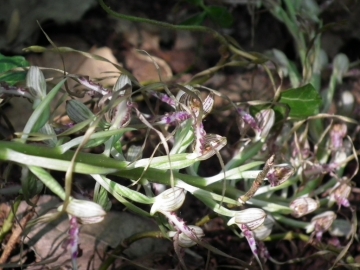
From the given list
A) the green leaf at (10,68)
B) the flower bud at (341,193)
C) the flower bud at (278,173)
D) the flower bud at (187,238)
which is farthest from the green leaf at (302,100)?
the green leaf at (10,68)

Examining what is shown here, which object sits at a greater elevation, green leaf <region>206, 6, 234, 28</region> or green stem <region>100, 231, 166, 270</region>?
green leaf <region>206, 6, 234, 28</region>

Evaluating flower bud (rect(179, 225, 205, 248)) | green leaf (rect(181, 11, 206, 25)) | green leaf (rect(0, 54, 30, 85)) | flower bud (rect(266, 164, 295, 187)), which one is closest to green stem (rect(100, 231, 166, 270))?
flower bud (rect(179, 225, 205, 248))

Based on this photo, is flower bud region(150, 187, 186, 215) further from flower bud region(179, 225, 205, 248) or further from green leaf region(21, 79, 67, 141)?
green leaf region(21, 79, 67, 141)

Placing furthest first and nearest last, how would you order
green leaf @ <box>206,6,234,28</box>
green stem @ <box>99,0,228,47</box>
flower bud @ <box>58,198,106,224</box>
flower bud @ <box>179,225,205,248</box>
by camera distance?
green leaf @ <box>206,6,234,28</box> → green stem @ <box>99,0,228,47</box> → flower bud @ <box>179,225,205,248</box> → flower bud @ <box>58,198,106,224</box>

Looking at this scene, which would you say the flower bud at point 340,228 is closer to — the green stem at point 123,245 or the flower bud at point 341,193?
the flower bud at point 341,193

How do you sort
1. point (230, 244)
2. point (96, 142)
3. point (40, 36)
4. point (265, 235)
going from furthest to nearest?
point (40, 36)
point (230, 244)
point (265, 235)
point (96, 142)

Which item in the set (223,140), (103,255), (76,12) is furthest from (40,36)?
(223,140)

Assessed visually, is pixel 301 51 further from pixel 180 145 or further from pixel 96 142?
pixel 96 142
